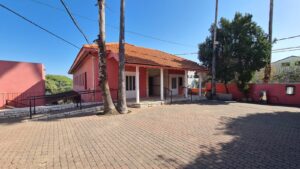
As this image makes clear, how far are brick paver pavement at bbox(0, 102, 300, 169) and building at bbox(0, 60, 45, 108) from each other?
4731 mm

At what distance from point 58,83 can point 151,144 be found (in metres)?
30.0

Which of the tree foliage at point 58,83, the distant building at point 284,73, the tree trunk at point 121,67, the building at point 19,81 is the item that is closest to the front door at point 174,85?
the distant building at point 284,73

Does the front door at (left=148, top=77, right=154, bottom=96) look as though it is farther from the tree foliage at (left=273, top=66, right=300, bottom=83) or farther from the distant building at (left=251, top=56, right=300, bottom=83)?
the tree foliage at (left=273, top=66, right=300, bottom=83)

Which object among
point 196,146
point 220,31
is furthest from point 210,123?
point 220,31

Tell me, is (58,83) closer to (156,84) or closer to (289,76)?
(156,84)

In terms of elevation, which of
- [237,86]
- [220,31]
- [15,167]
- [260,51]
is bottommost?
[15,167]

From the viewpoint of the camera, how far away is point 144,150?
15.4 ft

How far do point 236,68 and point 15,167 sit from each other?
15439mm

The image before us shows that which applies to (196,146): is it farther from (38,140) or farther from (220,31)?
(220,31)

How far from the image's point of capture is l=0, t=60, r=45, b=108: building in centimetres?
1116

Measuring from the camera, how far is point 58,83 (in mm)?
30797

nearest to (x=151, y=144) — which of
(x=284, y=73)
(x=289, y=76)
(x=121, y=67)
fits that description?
(x=121, y=67)

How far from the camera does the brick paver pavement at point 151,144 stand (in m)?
3.98

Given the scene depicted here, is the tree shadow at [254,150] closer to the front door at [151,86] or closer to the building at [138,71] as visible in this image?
the building at [138,71]
